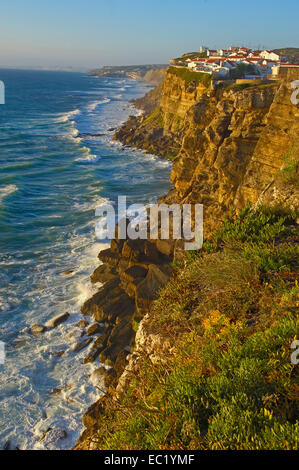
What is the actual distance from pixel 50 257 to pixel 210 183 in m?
9.82

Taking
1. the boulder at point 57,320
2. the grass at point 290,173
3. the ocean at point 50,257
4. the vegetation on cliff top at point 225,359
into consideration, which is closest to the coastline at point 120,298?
the ocean at point 50,257

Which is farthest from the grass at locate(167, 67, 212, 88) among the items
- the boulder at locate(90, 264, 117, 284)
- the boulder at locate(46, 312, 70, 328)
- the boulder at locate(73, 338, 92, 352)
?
the boulder at locate(73, 338, 92, 352)

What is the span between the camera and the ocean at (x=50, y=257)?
11117mm

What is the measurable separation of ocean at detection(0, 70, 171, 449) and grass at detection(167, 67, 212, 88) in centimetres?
1163

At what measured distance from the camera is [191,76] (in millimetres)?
48656

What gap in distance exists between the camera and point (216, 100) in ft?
65.8

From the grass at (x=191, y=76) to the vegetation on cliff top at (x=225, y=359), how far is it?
4046 centimetres

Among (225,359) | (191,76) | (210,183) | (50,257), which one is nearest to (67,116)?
(191,76)

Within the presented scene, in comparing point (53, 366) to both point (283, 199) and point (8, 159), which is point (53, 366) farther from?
point (8, 159)

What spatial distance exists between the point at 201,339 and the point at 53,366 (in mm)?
9067

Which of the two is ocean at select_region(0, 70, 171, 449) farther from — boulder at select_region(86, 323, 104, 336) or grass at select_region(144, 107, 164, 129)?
grass at select_region(144, 107, 164, 129)

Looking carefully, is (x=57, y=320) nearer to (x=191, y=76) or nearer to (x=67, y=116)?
(x=191, y=76)

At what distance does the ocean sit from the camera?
1112cm

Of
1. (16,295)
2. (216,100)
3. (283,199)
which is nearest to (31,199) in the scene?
(16,295)
